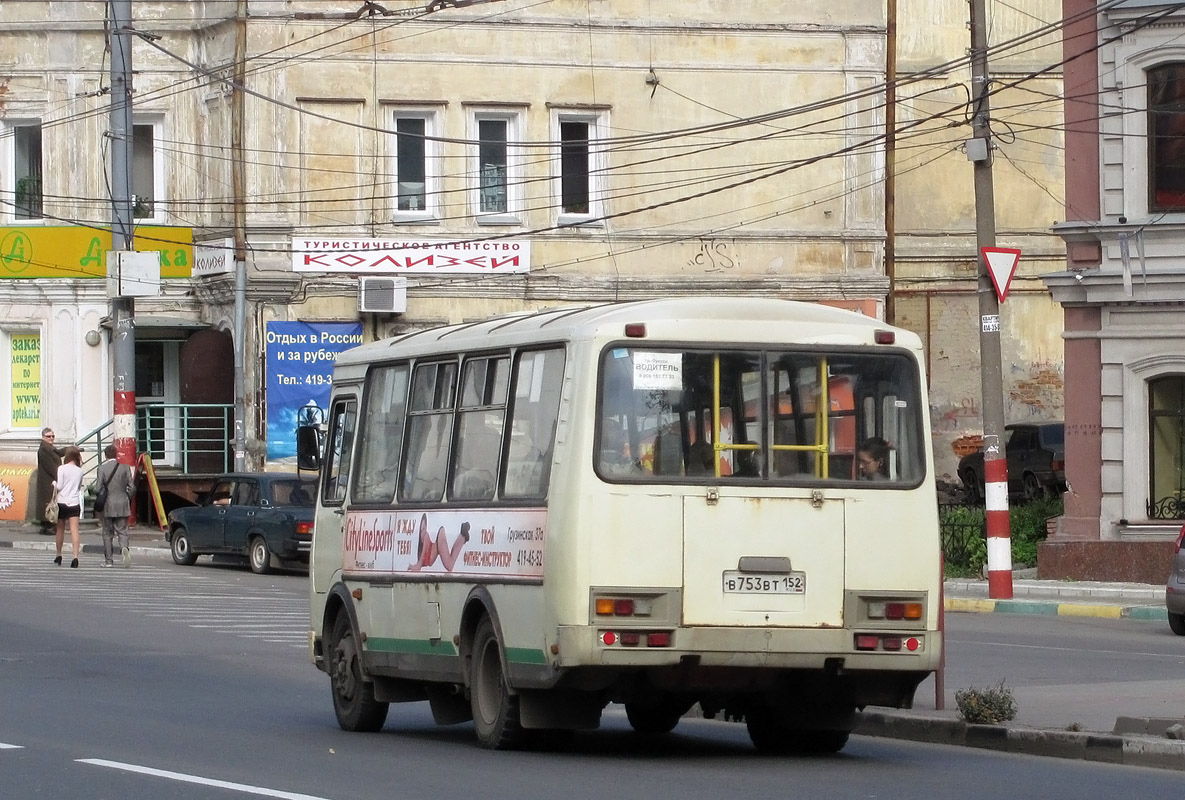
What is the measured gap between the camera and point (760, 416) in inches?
479

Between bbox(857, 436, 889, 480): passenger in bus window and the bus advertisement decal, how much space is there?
1.87 meters

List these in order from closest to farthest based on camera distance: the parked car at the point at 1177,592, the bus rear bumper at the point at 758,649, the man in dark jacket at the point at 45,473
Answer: the bus rear bumper at the point at 758,649, the parked car at the point at 1177,592, the man in dark jacket at the point at 45,473

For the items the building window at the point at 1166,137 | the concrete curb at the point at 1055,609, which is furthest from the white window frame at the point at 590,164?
the concrete curb at the point at 1055,609

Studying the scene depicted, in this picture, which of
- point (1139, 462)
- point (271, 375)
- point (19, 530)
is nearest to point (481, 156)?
point (271, 375)

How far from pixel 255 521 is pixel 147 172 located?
12888 mm

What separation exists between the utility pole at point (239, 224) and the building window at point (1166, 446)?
687 inches

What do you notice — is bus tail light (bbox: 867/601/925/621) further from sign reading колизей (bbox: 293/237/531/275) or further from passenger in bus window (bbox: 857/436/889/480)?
sign reading колизей (bbox: 293/237/531/275)

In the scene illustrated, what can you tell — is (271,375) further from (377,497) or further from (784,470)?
(784,470)

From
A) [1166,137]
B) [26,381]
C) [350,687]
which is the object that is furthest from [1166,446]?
[26,381]

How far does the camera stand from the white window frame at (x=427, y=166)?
40062mm

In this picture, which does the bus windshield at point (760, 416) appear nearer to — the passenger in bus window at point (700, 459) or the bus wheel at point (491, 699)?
the passenger in bus window at point (700, 459)

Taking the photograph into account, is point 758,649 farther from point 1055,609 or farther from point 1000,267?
point 1055,609

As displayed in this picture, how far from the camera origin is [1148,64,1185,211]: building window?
28.5m

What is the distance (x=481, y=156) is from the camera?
4044cm
